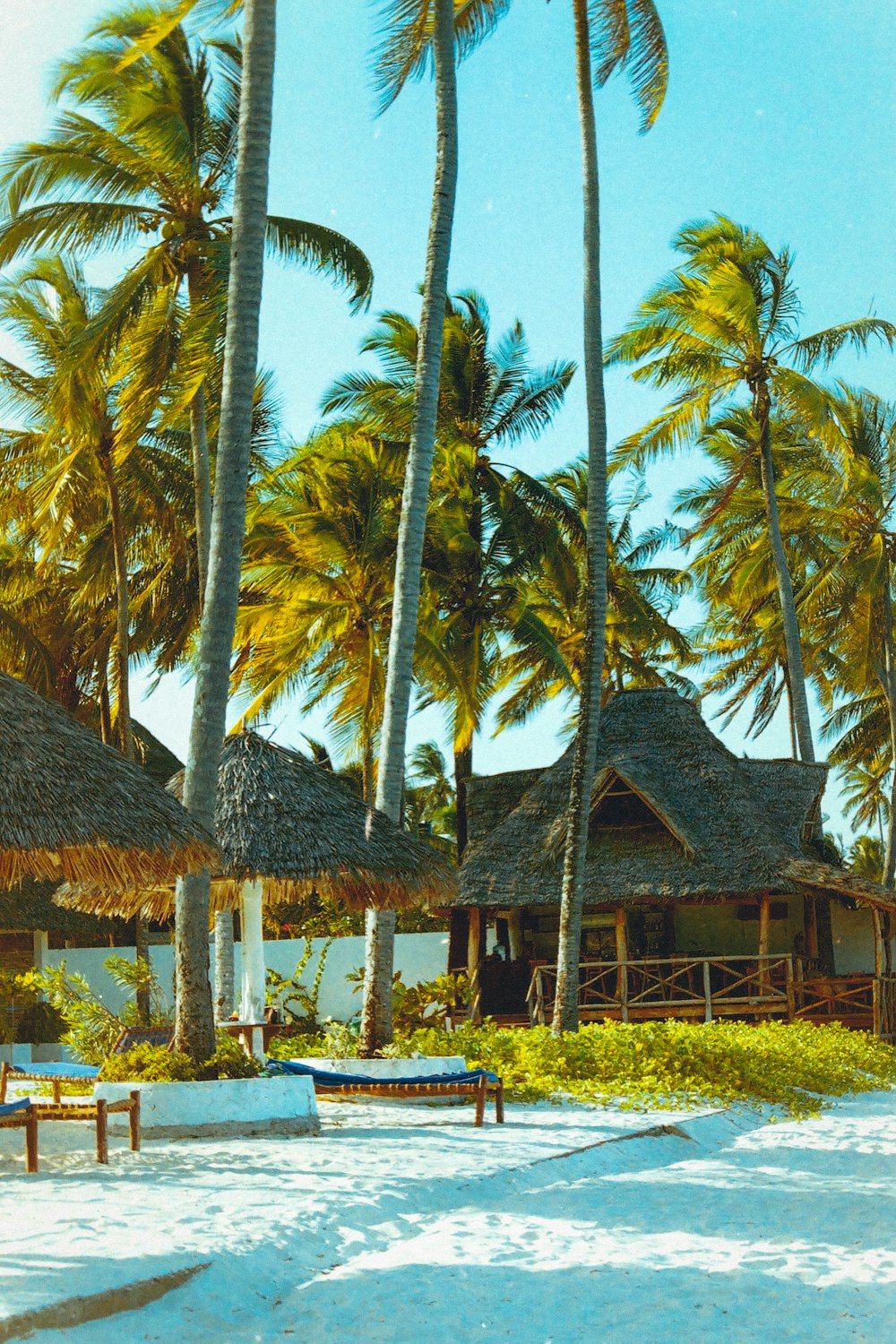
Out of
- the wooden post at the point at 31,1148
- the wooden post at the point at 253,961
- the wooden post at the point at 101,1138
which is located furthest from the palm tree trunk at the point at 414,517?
the wooden post at the point at 31,1148

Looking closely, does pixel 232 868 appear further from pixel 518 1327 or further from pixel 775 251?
pixel 775 251

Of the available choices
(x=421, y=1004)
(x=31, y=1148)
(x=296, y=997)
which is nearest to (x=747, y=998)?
(x=421, y=1004)

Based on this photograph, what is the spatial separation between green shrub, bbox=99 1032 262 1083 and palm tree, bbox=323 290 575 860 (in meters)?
11.1

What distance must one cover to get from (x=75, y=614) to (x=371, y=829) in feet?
42.4

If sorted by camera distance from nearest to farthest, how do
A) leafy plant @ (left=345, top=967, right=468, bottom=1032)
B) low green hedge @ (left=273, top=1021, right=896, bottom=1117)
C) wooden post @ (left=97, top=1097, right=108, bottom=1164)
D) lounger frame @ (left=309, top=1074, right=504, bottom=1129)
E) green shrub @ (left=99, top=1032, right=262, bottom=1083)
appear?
wooden post @ (left=97, top=1097, right=108, bottom=1164)
green shrub @ (left=99, top=1032, right=262, bottom=1083)
lounger frame @ (left=309, top=1074, right=504, bottom=1129)
low green hedge @ (left=273, top=1021, right=896, bottom=1117)
leafy plant @ (left=345, top=967, right=468, bottom=1032)

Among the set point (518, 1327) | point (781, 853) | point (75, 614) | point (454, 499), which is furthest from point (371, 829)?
point (75, 614)

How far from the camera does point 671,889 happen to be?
675 inches

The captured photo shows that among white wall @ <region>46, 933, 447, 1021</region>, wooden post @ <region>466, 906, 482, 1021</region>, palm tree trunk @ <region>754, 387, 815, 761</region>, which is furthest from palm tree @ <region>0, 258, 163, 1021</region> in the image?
palm tree trunk @ <region>754, 387, 815, 761</region>

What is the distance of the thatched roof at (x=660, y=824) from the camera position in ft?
56.1

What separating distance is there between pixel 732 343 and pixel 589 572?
9411 millimetres

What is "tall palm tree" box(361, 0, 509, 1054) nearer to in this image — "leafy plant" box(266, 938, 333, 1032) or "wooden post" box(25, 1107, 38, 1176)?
"leafy plant" box(266, 938, 333, 1032)

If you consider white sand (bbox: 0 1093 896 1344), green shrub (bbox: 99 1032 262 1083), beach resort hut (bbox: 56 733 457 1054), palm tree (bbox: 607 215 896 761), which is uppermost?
palm tree (bbox: 607 215 896 761)

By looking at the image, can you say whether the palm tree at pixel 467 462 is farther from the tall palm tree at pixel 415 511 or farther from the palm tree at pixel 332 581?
the tall palm tree at pixel 415 511

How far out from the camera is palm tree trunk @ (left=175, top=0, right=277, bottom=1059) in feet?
30.6
